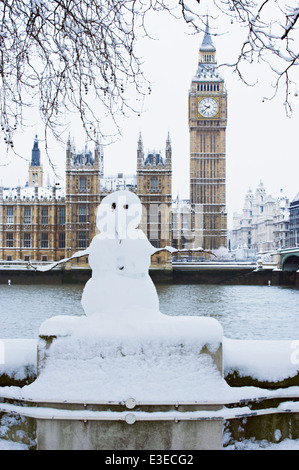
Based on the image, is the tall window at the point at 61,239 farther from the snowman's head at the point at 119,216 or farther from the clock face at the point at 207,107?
the snowman's head at the point at 119,216

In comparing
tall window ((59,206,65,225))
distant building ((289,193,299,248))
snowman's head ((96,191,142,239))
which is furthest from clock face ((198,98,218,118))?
snowman's head ((96,191,142,239))

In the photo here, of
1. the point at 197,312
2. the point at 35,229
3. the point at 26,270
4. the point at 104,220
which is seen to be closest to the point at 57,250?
the point at 35,229

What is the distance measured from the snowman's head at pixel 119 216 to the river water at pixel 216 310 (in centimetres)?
876

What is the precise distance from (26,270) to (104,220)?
2656cm

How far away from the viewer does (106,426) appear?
6.34 feet

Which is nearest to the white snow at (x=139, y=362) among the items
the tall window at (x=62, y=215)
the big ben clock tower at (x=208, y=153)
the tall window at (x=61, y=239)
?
the tall window at (x=61, y=239)

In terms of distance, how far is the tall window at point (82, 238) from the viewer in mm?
34594

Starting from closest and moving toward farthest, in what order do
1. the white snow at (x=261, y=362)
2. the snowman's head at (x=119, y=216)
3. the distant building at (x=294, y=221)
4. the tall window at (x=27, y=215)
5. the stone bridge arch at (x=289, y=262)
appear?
the white snow at (x=261, y=362) → the snowman's head at (x=119, y=216) → the stone bridge arch at (x=289, y=262) → the tall window at (x=27, y=215) → the distant building at (x=294, y=221)

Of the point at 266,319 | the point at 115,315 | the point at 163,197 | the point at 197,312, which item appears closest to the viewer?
the point at 115,315

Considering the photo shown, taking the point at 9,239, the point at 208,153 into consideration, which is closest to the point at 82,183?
the point at 9,239

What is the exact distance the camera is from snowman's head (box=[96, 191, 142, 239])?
7.89 feet

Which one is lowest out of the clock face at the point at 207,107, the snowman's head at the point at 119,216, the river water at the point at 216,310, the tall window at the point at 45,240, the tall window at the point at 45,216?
the river water at the point at 216,310

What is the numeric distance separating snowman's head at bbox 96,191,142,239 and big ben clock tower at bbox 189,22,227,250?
4050 cm
